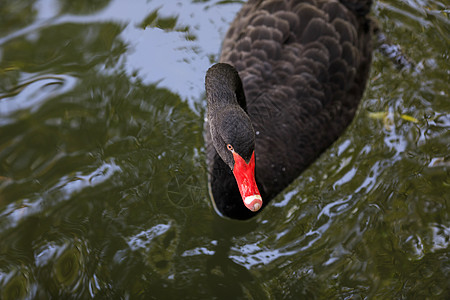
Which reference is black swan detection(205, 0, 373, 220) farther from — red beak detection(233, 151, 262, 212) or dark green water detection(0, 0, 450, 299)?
red beak detection(233, 151, 262, 212)

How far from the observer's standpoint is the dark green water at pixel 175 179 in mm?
4383

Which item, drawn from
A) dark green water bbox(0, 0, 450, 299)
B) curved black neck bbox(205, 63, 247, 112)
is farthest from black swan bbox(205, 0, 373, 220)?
curved black neck bbox(205, 63, 247, 112)

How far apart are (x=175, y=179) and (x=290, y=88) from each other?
52.6 inches

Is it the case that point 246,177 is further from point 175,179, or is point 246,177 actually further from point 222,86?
point 175,179

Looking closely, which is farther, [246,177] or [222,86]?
[222,86]

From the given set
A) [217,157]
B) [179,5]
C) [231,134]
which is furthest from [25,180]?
[179,5]

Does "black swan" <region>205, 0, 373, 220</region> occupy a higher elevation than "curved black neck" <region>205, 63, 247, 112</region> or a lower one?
lower

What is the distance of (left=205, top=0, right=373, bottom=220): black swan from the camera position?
4.64 m

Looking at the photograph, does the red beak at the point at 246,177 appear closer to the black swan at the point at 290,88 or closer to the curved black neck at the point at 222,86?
the curved black neck at the point at 222,86

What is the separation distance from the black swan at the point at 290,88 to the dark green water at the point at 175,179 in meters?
0.29

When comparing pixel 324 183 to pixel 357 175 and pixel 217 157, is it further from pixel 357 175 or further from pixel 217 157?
pixel 217 157

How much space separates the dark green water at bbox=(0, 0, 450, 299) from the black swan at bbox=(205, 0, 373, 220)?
0.29 meters

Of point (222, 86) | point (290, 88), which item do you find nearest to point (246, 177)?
point (222, 86)

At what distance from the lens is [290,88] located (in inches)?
183
